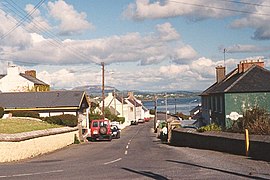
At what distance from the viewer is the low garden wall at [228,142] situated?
18478 mm

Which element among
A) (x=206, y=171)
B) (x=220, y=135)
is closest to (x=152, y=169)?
(x=206, y=171)

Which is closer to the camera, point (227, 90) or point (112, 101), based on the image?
point (227, 90)

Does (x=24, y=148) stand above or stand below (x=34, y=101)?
below

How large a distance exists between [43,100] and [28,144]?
30.8 meters

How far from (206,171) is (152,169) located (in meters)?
1.96

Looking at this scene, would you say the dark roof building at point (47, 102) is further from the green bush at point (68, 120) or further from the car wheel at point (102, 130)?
the car wheel at point (102, 130)

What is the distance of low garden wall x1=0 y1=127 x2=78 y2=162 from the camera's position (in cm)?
2270

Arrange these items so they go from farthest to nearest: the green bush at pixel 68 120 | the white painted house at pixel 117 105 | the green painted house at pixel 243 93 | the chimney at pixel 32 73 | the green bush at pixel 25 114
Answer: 1. the white painted house at pixel 117 105
2. the chimney at pixel 32 73
3. the green bush at pixel 25 114
4. the green bush at pixel 68 120
5. the green painted house at pixel 243 93

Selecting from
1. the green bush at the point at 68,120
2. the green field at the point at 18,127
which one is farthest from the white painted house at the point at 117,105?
the green field at the point at 18,127

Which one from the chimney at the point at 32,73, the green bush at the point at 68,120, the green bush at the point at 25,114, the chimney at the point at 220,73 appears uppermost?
the chimney at the point at 32,73

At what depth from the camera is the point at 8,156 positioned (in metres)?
22.8

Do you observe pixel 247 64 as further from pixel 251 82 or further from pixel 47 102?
pixel 47 102

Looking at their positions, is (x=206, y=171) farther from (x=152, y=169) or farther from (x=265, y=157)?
(x=265, y=157)

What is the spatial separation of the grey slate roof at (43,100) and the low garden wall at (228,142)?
73.9ft
